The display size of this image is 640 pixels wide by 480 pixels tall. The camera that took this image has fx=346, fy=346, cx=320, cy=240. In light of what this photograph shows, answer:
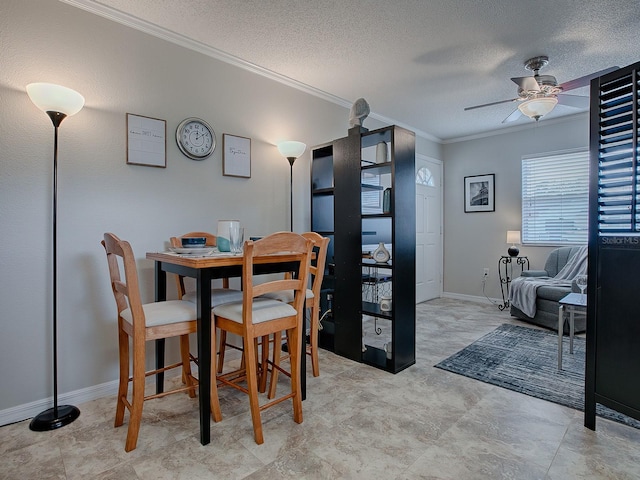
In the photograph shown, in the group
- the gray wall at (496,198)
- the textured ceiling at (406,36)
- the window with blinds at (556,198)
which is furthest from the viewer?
the gray wall at (496,198)

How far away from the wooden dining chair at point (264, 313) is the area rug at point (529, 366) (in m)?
1.40

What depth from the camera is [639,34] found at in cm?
257

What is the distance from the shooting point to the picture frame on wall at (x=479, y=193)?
17.0ft

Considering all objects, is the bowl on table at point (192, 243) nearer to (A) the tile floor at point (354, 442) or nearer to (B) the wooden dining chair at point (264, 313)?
(B) the wooden dining chair at point (264, 313)

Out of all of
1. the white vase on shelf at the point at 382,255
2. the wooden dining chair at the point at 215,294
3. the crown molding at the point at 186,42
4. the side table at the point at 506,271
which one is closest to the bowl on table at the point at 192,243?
the wooden dining chair at the point at 215,294

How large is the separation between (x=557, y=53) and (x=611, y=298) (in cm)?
219

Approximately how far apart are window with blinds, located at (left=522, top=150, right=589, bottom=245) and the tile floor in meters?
3.20

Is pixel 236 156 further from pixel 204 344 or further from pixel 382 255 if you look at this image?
pixel 204 344

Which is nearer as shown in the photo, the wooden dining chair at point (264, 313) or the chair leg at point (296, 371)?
the wooden dining chair at point (264, 313)

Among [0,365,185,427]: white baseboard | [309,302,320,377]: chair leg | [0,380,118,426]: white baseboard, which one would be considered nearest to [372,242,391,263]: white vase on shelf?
[309,302,320,377]: chair leg

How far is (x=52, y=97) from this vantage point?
183 centimetres

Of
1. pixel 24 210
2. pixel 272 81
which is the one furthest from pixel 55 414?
pixel 272 81

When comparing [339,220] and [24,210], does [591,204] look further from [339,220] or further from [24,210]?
[24,210]

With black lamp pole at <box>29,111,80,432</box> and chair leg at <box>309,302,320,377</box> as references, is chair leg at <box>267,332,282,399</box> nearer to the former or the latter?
chair leg at <box>309,302,320,377</box>
